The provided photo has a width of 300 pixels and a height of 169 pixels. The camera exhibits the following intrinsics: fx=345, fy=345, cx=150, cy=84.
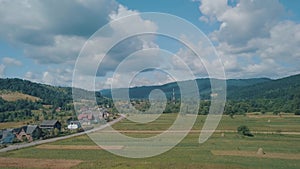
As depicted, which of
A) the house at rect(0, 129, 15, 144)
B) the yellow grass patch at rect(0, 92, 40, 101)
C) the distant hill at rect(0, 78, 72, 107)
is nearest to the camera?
the house at rect(0, 129, 15, 144)

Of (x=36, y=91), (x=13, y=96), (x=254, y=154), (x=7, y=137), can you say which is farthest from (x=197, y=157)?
(x=36, y=91)

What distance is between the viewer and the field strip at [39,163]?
2378 centimetres

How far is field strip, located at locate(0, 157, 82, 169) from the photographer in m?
23.8

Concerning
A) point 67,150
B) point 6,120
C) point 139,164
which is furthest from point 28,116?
point 139,164

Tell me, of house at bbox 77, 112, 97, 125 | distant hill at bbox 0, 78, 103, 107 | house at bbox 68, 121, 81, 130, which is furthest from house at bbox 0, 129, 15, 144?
distant hill at bbox 0, 78, 103, 107

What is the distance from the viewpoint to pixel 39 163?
25156 millimetres

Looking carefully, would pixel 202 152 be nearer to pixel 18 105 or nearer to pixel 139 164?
pixel 139 164

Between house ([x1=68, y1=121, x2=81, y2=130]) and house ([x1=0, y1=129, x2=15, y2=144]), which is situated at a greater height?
house ([x1=68, y1=121, x2=81, y2=130])

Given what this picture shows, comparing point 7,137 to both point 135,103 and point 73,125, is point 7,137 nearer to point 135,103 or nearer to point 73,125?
point 73,125

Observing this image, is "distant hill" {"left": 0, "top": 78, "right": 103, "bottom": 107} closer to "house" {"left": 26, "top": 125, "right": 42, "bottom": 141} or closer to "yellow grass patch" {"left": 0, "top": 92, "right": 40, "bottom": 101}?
"yellow grass patch" {"left": 0, "top": 92, "right": 40, "bottom": 101}

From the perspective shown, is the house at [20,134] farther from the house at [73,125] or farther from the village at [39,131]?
the house at [73,125]

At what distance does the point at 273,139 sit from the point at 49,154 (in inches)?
995

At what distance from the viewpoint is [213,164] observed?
78.9 feet

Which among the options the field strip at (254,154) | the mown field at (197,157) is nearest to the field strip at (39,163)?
the mown field at (197,157)
